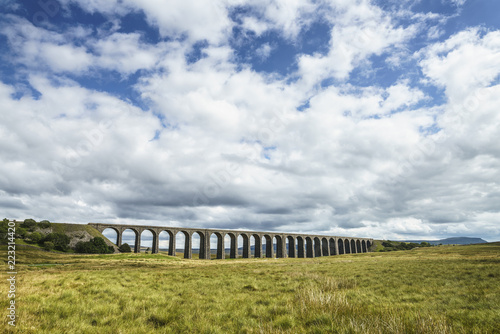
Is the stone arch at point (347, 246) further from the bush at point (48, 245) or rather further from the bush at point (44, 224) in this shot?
the bush at point (44, 224)

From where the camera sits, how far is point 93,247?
164 ft

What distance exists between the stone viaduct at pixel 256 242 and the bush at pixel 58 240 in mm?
7817

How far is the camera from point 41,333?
19.4ft

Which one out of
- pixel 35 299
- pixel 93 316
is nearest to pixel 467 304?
pixel 93 316

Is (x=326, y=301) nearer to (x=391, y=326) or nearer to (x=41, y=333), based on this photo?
(x=391, y=326)

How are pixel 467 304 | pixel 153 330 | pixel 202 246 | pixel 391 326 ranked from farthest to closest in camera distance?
pixel 202 246, pixel 467 304, pixel 153 330, pixel 391 326

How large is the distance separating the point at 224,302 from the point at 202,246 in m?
60.9

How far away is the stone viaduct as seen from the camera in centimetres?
5962

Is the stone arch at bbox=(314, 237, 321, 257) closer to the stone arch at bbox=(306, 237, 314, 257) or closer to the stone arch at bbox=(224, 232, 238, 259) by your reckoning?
the stone arch at bbox=(306, 237, 314, 257)

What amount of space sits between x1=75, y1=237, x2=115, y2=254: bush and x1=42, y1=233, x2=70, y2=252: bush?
6.56 feet

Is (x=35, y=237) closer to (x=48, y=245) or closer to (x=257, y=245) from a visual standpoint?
(x=48, y=245)

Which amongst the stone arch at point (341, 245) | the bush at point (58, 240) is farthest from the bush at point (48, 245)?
the stone arch at point (341, 245)

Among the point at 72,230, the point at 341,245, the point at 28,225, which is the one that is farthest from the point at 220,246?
the point at 341,245

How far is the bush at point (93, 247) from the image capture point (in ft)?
162
